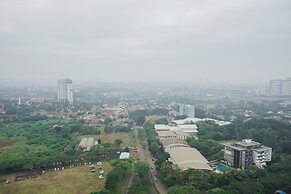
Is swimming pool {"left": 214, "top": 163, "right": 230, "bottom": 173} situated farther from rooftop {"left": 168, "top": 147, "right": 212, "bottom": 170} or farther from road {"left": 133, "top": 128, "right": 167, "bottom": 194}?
road {"left": 133, "top": 128, "right": 167, "bottom": 194}

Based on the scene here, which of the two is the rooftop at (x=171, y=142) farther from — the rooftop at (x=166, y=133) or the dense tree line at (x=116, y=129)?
the dense tree line at (x=116, y=129)

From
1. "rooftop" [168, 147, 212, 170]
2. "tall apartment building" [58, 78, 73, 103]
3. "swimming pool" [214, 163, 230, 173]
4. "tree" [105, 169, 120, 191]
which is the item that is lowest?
"swimming pool" [214, 163, 230, 173]

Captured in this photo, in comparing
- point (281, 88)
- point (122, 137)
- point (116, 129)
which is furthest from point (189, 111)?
point (281, 88)

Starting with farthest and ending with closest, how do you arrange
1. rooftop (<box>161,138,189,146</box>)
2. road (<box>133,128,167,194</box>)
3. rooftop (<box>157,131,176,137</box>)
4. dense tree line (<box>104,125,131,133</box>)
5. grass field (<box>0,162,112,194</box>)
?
1. dense tree line (<box>104,125,131,133</box>)
2. rooftop (<box>157,131,176,137</box>)
3. rooftop (<box>161,138,189,146</box>)
4. road (<box>133,128,167,194</box>)
5. grass field (<box>0,162,112,194</box>)

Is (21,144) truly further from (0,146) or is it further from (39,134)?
(39,134)

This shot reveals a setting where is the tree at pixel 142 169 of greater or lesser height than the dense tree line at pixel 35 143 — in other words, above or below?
above

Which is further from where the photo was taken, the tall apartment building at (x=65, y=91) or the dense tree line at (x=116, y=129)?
the tall apartment building at (x=65, y=91)

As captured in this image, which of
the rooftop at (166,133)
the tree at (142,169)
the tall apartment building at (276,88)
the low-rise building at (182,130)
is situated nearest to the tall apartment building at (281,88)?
the tall apartment building at (276,88)

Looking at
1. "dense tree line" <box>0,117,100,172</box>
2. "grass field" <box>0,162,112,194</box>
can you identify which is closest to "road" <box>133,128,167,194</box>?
"grass field" <box>0,162,112,194</box>

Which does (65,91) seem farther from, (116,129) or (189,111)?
(116,129)

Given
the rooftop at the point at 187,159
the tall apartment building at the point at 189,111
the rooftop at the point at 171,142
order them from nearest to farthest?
the rooftop at the point at 187,159 → the rooftop at the point at 171,142 → the tall apartment building at the point at 189,111
